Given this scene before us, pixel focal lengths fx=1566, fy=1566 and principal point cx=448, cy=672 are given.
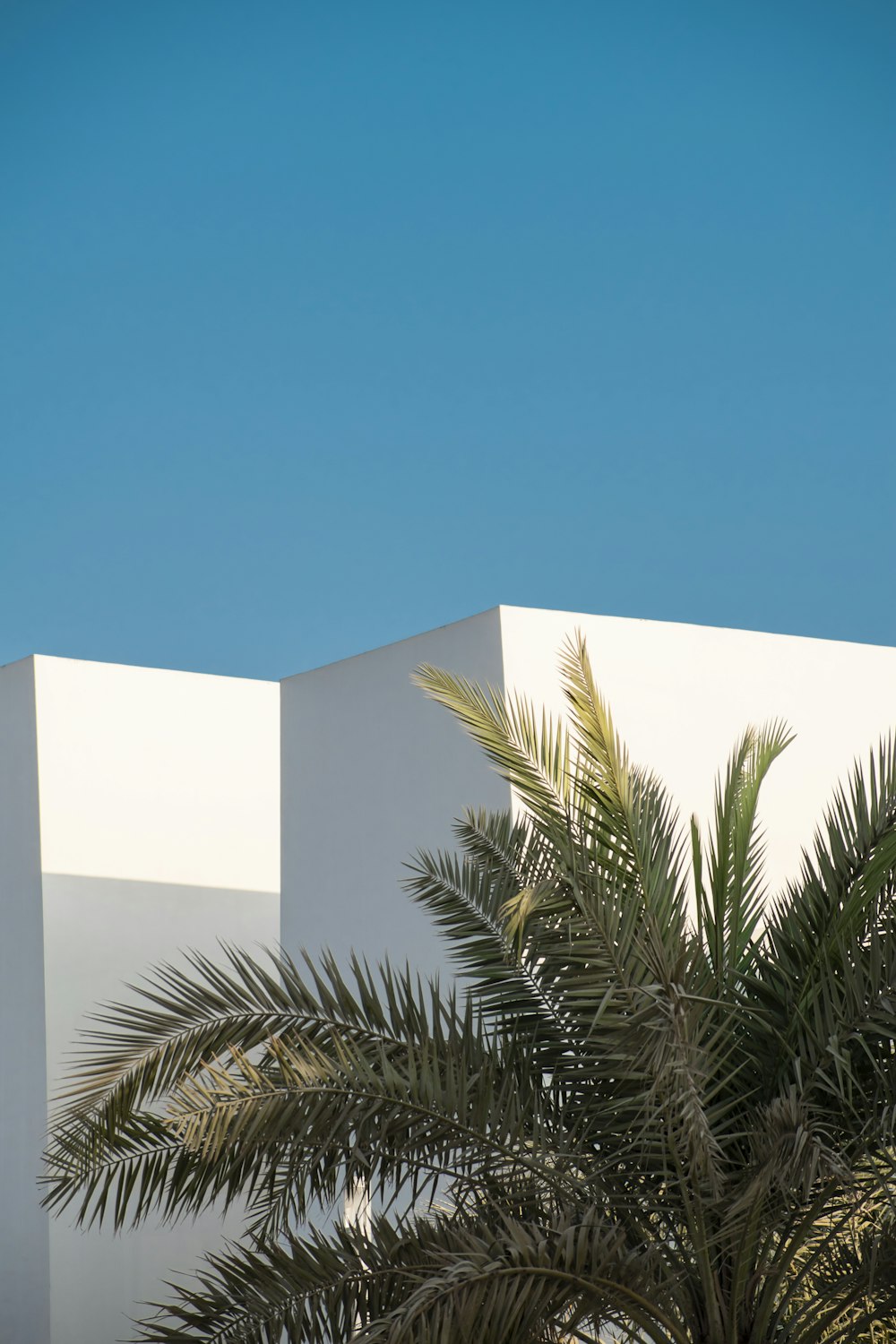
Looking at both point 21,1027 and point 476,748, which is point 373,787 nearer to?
point 476,748

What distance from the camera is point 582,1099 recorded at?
4.93m

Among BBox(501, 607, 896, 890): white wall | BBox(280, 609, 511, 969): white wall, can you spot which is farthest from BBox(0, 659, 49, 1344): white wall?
BBox(501, 607, 896, 890): white wall

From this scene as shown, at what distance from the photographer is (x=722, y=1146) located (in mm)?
4773

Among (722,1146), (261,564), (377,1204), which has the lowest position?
(377,1204)

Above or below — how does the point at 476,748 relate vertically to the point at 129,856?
above

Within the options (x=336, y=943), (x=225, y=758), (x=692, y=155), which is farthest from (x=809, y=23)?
(x=336, y=943)

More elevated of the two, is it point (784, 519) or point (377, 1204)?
point (784, 519)

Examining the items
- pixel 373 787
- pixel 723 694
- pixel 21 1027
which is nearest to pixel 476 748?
pixel 373 787

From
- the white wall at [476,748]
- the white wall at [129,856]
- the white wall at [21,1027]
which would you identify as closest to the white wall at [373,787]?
the white wall at [476,748]

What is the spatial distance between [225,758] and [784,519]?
27763 millimetres

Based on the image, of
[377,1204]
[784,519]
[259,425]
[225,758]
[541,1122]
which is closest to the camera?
[541,1122]

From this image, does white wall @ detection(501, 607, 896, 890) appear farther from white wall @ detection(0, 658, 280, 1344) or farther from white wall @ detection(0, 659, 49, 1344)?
white wall @ detection(0, 659, 49, 1344)

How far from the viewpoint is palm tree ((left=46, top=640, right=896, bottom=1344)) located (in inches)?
174

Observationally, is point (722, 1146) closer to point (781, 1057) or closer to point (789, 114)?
point (781, 1057)
